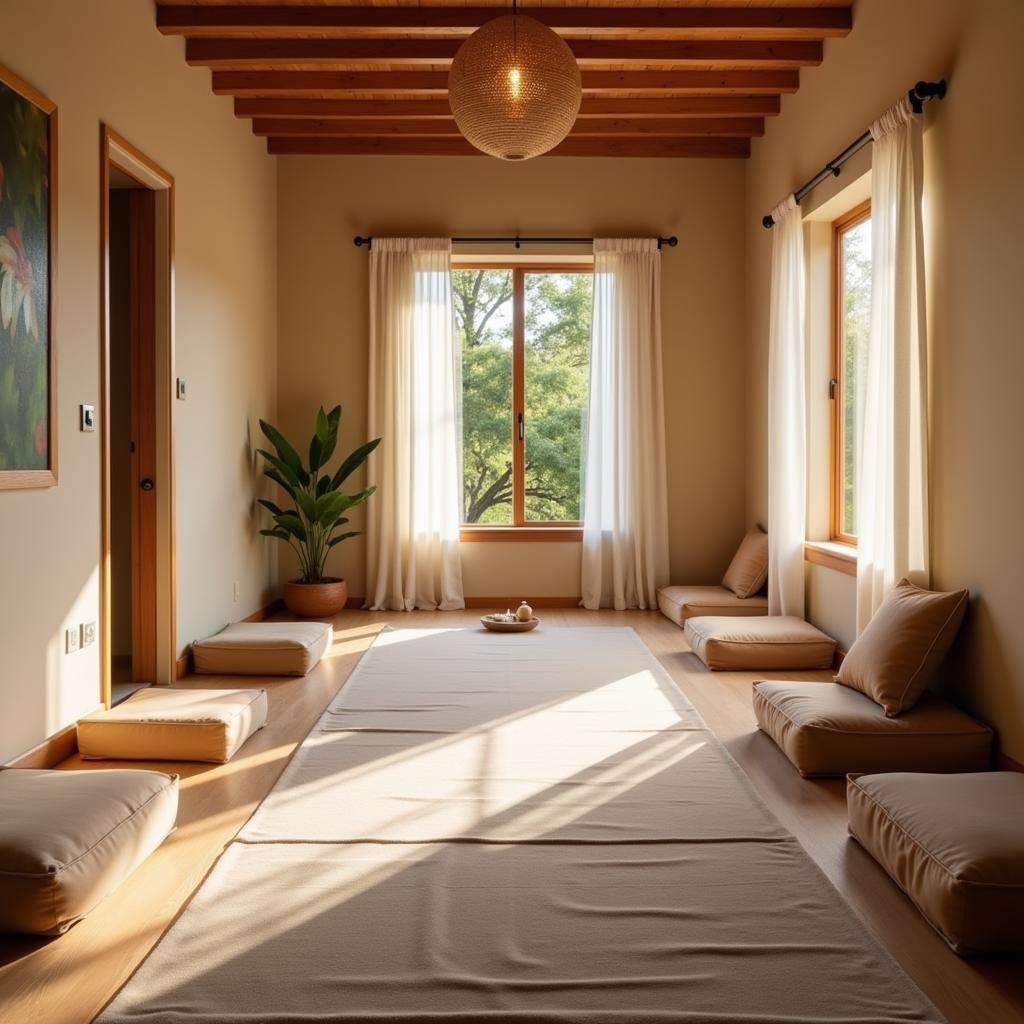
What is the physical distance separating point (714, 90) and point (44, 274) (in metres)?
3.85

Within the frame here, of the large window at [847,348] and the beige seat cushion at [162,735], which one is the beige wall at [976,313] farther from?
the beige seat cushion at [162,735]

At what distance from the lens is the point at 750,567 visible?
19.4 ft

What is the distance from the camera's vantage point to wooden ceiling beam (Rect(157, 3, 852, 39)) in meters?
4.54

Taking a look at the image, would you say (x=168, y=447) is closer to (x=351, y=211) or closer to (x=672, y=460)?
(x=351, y=211)

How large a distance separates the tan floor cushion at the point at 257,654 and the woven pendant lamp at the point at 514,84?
2.46m

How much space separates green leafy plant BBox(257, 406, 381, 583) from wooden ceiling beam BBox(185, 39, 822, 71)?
2034mm

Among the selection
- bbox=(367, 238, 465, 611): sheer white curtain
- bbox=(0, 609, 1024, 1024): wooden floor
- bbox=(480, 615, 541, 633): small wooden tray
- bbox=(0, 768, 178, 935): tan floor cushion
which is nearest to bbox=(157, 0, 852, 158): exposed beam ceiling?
bbox=(367, 238, 465, 611): sheer white curtain

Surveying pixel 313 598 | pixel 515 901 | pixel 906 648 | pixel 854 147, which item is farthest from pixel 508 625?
pixel 515 901

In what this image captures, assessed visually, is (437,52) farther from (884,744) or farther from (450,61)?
(884,744)

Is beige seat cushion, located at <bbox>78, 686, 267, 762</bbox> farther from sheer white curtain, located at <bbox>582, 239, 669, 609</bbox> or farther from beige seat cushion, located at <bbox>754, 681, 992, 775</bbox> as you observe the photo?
sheer white curtain, located at <bbox>582, 239, 669, 609</bbox>

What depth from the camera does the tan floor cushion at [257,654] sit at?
4.60 metres

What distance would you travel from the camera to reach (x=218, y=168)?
530cm

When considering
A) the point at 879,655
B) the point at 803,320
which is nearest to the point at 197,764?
the point at 879,655

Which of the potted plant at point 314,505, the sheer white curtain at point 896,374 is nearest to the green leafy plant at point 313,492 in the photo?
the potted plant at point 314,505
